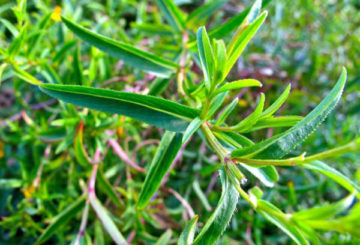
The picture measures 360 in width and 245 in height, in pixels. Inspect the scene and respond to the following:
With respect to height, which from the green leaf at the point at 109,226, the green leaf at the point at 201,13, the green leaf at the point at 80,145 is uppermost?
the green leaf at the point at 201,13

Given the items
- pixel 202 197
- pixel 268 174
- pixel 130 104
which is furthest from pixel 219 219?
pixel 202 197

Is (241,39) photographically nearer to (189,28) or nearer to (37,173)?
(189,28)

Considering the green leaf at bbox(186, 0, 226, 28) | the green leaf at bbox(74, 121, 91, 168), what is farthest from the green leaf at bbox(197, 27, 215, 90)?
the green leaf at bbox(186, 0, 226, 28)

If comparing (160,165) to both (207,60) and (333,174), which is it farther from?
(333,174)

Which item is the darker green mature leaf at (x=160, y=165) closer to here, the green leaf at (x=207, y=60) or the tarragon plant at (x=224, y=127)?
the tarragon plant at (x=224, y=127)

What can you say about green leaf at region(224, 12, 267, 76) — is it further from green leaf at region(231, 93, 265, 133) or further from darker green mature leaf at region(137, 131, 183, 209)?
darker green mature leaf at region(137, 131, 183, 209)

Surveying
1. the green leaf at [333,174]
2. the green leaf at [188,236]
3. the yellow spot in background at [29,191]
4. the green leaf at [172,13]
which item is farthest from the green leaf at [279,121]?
the yellow spot in background at [29,191]

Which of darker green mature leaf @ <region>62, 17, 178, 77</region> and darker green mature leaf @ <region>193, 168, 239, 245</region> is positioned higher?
darker green mature leaf @ <region>62, 17, 178, 77</region>
